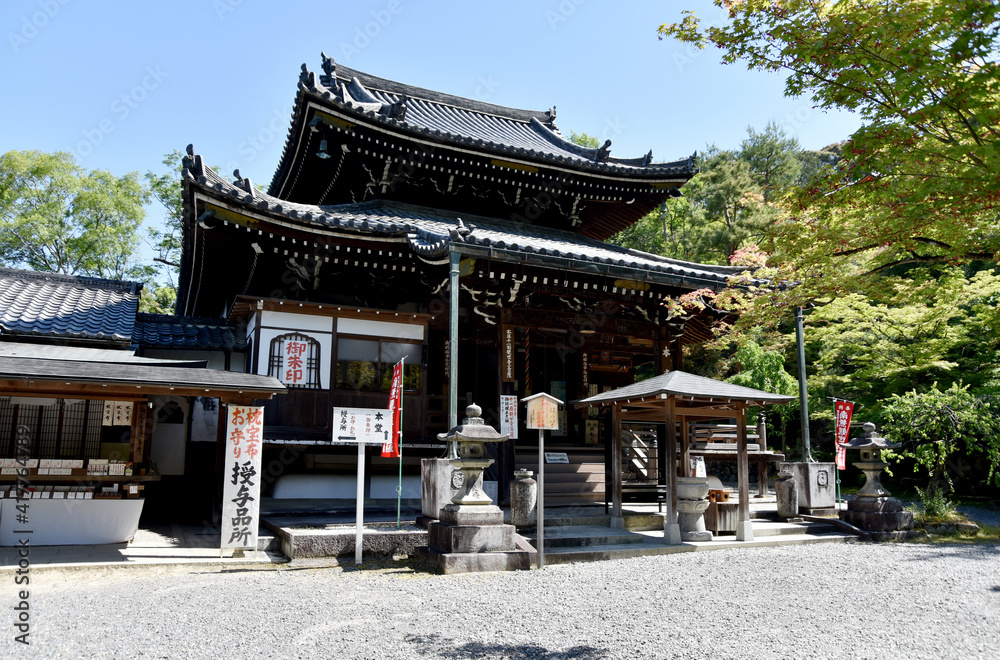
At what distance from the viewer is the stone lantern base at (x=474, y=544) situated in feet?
24.1

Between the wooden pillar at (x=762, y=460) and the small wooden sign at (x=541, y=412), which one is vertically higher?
the small wooden sign at (x=541, y=412)

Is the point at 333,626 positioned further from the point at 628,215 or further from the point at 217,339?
the point at 628,215

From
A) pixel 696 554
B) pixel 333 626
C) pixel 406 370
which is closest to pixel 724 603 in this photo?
pixel 696 554

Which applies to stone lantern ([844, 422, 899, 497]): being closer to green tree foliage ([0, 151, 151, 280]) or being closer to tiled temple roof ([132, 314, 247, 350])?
tiled temple roof ([132, 314, 247, 350])

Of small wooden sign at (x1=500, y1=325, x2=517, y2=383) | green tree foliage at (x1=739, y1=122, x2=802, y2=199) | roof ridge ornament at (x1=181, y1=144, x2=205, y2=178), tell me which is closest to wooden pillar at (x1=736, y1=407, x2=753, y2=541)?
small wooden sign at (x1=500, y1=325, x2=517, y2=383)

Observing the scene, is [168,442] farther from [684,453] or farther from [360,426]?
[684,453]

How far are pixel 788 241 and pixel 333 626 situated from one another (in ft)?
16.7

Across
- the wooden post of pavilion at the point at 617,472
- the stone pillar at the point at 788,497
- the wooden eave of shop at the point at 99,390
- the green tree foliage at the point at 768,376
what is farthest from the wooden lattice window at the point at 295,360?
the green tree foliage at the point at 768,376

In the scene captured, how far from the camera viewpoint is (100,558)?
7527 mm

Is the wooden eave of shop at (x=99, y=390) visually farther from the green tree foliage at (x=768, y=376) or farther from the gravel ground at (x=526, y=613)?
the green tree foliage at (x=768, y=376)

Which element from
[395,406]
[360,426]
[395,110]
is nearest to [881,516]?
[395,406]

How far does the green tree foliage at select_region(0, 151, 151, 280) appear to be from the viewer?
26922 millimetres

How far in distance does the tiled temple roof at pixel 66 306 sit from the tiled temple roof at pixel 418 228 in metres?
3.58

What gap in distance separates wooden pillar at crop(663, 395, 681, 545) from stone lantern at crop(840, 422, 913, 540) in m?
3.85
